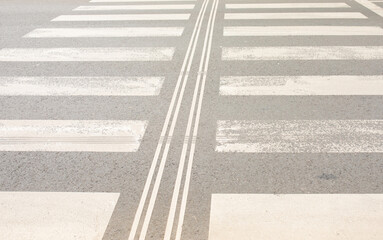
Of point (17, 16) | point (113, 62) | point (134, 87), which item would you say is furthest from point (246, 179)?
point (17, 16)

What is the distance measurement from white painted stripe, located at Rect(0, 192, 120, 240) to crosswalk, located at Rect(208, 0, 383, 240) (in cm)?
100

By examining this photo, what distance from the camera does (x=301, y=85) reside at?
841 centimetres

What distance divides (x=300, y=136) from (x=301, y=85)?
1.90 m

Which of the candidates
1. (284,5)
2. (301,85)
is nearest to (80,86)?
(301,85)

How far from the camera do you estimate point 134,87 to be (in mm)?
8430

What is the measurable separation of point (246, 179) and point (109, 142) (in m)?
1.76

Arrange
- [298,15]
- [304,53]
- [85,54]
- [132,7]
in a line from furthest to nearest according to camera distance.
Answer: [132,7], [298,15], [85,54], [304,53]

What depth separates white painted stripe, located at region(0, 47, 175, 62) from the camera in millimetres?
9891

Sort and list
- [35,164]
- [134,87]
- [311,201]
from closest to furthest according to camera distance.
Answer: [311,201], [35,164], [134,87]

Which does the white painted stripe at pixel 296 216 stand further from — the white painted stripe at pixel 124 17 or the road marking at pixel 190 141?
the white painted stripe at pixel 124 17

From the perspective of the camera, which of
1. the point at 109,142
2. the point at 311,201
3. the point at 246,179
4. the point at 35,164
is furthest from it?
the point at 109,142

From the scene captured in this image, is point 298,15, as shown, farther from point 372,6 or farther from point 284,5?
point 372,6

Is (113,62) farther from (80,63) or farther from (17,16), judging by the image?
(17,16)

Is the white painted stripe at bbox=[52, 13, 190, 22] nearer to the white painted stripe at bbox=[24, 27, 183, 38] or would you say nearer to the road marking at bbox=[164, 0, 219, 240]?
the white painted stripe at bbox=[24, 27, 183, 38]
